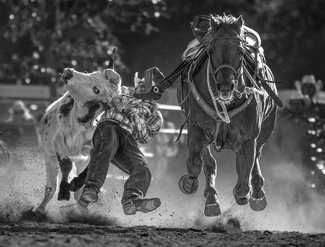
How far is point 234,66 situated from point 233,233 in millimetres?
1833

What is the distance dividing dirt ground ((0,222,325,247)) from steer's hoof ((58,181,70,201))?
29 cm

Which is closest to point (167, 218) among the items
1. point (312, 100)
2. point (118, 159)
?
point (118, 159)

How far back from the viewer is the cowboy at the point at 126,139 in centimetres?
883

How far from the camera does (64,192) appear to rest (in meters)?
9.11

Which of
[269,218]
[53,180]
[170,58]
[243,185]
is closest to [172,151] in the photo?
[170,58]

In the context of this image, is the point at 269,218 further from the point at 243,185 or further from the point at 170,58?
the point at 170,58

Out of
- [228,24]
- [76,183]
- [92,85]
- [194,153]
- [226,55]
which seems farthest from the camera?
[92,85]

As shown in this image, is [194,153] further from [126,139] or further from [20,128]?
[20,128]

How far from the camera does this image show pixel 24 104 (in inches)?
633

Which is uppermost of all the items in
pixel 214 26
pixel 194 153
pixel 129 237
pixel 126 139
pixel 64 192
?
pixel 214 26

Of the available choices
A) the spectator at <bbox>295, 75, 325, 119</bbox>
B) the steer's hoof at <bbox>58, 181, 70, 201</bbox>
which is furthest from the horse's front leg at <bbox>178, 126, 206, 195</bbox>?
the spectator at <bbox>295, 75, 325, 119</bbox>

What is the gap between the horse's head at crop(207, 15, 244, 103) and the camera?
7.79m

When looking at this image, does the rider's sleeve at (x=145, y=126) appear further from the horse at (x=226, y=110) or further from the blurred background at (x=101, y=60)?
the blurred background at (x=101, y=60)

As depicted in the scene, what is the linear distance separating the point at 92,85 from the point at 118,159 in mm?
806
